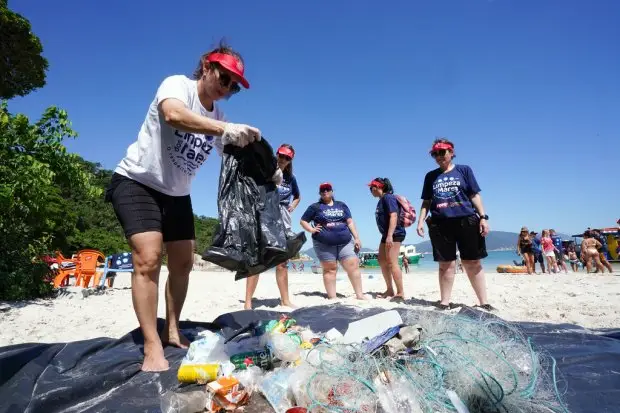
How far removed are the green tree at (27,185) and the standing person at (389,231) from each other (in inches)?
176

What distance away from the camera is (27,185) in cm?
475

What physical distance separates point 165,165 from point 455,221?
3339mm

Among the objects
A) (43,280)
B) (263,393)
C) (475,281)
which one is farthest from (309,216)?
(43,280)

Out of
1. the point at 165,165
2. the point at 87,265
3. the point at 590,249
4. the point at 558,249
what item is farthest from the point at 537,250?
the point at 165,165

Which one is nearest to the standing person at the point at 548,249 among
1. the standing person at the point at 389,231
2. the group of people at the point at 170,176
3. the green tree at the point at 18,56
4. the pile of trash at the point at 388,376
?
the standing person at the point at 389,231

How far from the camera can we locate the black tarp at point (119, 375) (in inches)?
65.6

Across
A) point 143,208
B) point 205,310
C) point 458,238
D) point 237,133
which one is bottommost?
point 205,310

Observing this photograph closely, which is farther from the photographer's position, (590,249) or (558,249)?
(558,249)

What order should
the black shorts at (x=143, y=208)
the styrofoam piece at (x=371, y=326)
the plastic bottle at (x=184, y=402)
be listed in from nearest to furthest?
the plastic bottle at (x=184, y=402) → the styrofoam piece at (x=371, y=326) → the black shorts at (x=143, y=208)

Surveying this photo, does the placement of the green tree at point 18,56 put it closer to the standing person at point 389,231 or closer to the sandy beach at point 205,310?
the sandy beach at point 205,310

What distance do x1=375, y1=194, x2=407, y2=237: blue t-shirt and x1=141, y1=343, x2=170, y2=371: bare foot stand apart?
3.96m

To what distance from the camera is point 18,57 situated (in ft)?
34.6

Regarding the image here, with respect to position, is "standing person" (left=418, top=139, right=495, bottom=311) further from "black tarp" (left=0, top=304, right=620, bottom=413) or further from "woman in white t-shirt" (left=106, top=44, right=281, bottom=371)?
"woman in white t-shirt" (left=106, top=44, right=281, bottom=371)

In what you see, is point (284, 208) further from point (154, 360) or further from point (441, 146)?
point (154, 360)
